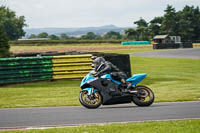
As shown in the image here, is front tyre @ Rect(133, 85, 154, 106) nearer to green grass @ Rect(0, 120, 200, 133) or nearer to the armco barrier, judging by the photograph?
green grass @ Rect(0, 120, 200, 133)

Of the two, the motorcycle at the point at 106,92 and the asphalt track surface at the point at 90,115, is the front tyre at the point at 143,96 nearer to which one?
the motorcycle at the point at 106,92

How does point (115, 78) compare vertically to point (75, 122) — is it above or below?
above

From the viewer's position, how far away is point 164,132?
685 cm

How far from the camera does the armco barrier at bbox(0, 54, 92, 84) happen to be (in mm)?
17609

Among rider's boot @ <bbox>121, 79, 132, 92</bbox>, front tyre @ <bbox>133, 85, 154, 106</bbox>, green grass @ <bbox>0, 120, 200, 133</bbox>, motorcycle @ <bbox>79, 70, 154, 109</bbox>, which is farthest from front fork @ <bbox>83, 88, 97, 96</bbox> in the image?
green grass @ <bbox>0, 120, 200, 133</bbox>

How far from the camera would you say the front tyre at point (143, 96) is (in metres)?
10.2

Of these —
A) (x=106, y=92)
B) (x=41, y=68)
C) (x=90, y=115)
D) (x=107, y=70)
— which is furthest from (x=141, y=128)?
(x=41, y=68)

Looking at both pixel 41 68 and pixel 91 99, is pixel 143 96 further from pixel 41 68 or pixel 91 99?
pixel 41 68

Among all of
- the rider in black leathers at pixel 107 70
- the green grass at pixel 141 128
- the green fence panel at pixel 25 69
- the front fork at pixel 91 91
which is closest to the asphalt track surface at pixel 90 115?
the front fork at pixel 91 91

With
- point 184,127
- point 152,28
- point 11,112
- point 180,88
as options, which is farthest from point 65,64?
point 152,28

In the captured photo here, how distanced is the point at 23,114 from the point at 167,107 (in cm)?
391

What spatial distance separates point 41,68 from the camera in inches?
714

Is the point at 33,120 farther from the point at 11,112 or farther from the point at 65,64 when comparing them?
the point at 65,64

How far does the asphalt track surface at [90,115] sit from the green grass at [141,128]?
64 cm
